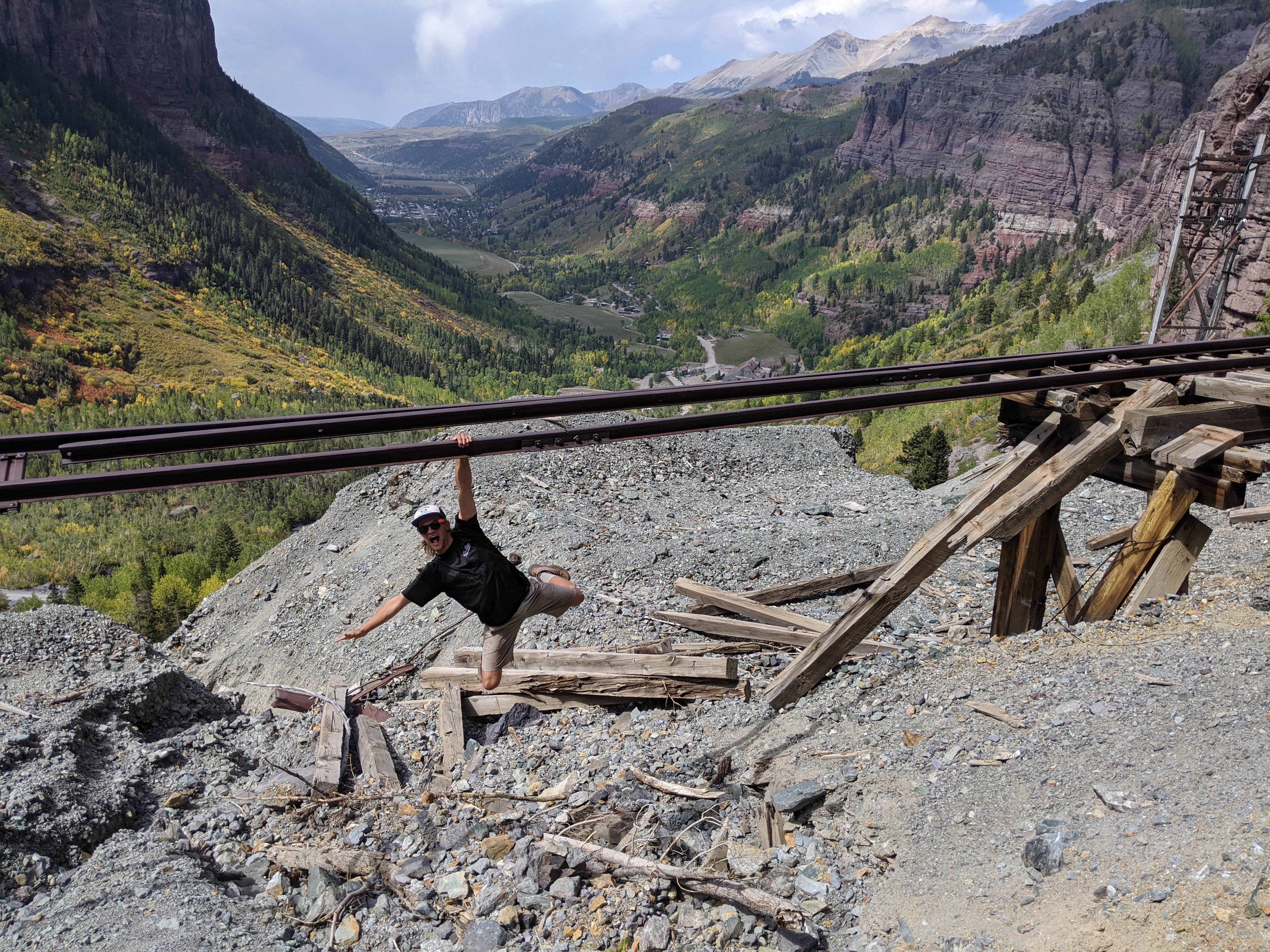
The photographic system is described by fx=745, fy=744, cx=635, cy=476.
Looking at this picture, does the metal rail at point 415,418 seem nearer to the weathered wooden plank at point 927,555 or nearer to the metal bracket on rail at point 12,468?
the metal bracket on rail at point 12,468

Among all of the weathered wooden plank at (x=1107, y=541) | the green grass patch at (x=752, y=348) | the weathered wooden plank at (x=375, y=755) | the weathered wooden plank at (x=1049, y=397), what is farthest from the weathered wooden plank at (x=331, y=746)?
the green grass patch at (x=752, y=348)

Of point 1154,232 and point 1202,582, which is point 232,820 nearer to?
point 1202,582

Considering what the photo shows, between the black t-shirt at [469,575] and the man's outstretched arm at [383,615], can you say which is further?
the black t-shirt at [469,575]

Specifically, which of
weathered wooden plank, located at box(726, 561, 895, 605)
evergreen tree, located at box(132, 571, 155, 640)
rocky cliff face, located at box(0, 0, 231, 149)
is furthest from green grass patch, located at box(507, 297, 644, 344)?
weathered wooden plank, located at box(726, 561, 895, 605)

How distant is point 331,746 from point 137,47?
191m

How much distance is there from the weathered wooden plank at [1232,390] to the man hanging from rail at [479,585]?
19.7 ft

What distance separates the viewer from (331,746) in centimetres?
882

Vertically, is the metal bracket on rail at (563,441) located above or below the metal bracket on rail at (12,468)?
above

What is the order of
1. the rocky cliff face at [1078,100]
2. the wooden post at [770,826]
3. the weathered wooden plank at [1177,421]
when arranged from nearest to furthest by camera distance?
the wooden post at [770,826] < the weathered wooden plank at [1177,421] < the rocky cliff face at [1078,100]

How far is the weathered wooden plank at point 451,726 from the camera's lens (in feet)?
29.0

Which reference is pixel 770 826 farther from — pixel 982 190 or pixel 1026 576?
pixel 982 190

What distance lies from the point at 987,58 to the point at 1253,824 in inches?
8806

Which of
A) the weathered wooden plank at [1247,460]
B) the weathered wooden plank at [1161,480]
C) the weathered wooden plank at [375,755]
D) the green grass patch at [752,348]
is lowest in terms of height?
the green grass patch at [752,348]

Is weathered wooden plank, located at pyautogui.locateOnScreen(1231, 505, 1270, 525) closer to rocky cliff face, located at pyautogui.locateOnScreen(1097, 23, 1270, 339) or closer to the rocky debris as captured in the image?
the rocky debris
